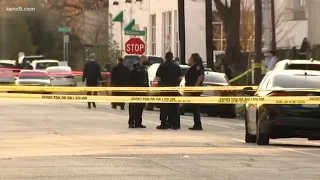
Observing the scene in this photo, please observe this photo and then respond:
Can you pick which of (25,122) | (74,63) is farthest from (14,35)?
(74,63)

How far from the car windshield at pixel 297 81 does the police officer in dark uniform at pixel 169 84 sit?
17.3ft

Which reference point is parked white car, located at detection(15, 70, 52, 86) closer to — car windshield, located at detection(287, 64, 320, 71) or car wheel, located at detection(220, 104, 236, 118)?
car wheel, located at detection(220, 104, 236, 118)

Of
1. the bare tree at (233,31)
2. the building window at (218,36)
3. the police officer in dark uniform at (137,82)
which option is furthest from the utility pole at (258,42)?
the building window at (218,36)

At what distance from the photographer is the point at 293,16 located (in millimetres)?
47156

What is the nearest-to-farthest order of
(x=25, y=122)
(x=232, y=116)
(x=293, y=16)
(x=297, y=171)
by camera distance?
(x=297, y=171)
(x=25, y=122)
(x=232, y=116)
(x=293, y=16)

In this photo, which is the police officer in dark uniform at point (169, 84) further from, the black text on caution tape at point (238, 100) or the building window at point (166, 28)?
the building window at point (166, 28)

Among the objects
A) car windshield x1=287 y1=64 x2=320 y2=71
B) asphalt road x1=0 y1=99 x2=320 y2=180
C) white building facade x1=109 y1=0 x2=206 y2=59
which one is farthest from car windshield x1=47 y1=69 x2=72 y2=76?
car windshield x1=287 y1=64 x2=320 y2=71

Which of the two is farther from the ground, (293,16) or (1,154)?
(293,16)

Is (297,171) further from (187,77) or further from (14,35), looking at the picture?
(14,35)

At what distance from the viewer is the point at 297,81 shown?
60.4 feet

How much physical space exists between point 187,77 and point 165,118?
1106mm

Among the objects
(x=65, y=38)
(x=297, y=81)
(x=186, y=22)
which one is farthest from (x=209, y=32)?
(x=297, y=81)

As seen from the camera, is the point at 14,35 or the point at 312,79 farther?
the point at 14,35

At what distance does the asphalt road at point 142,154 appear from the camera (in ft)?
43.1
